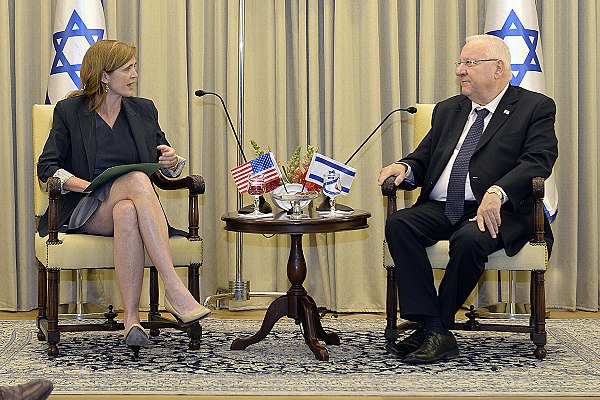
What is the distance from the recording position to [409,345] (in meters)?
3.78

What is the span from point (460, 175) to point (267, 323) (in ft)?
3.40

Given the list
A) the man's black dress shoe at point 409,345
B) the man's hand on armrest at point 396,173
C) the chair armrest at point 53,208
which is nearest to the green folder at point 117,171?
the chair armrest at point 53,208

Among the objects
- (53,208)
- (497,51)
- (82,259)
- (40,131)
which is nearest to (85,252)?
(82,259)

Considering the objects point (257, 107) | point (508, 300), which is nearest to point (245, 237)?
point (257, 107)

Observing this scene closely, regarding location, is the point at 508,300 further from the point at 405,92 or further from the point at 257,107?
the point at 257,107

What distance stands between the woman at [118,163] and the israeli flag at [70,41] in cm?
73

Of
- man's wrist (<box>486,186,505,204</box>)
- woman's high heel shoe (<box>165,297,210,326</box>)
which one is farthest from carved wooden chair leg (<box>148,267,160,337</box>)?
man's wrist (<box>486,186,505,204</box>)

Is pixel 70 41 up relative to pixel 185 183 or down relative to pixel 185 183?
up

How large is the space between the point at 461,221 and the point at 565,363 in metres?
0.72

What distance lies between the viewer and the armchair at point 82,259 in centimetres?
380

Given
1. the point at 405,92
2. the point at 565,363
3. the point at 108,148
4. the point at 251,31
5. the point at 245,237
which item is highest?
the point at 251,31

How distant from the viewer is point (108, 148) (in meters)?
4.10

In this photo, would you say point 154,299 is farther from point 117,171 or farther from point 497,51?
point 497,51

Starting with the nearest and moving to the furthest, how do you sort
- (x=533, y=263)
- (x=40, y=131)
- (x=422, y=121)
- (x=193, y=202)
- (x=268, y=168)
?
1. (x=533, y=263)
2. (x=268, y=168)
3. (x=193, y=202)
4. (x=40, y=131)
5. (x=422, y=121)
